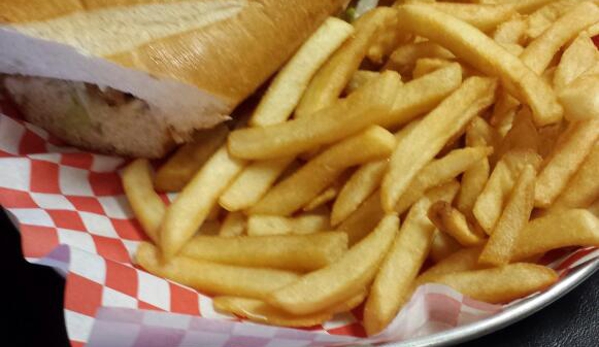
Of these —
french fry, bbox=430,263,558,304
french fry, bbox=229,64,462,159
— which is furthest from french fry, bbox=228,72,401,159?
french fry, bbox=430,263,558,304

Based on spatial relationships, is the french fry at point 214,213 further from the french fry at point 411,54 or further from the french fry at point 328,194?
the french fry at point 411,54

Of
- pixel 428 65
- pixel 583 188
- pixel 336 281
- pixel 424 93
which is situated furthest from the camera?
pixel 428 65

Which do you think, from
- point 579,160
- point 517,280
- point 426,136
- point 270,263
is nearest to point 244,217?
point 270,263

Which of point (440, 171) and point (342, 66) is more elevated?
point (342, 66)

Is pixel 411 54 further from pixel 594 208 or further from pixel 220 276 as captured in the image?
pixel 220 276

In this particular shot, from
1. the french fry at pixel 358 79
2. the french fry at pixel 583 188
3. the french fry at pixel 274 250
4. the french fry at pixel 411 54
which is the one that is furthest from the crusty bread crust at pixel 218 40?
the french fry at pixel 583 188

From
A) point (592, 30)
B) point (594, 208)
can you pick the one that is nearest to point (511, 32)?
point (592, 30)

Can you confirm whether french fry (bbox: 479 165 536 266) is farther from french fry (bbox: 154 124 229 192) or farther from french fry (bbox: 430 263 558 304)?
french fry (bbox: 154 124 229 192)
